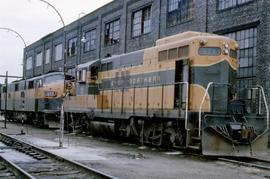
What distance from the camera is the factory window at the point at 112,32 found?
3778cm

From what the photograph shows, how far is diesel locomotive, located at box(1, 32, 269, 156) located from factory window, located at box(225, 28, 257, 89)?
3.67 meters

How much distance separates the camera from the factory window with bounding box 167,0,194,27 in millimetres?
28059

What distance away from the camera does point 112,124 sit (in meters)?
21.6

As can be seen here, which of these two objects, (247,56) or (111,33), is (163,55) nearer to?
(247,56)

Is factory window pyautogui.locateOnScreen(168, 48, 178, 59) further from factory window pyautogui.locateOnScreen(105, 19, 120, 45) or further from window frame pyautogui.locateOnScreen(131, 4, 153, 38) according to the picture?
factory window pyautogui.locateOnScreen(105, 19, 120, 45)

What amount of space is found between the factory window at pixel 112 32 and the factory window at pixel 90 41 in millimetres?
2646

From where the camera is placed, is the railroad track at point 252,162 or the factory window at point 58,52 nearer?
the railroad track at point 252,162

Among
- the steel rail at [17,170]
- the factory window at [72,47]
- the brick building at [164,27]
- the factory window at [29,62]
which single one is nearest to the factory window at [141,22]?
the brick building at [164,27]

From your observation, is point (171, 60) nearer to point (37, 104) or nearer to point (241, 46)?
point (241, 46)

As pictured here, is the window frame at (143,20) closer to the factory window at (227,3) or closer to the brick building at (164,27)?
the brick building at (164,27)

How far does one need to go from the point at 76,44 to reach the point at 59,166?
34.2 metres

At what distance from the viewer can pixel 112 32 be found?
3869cm

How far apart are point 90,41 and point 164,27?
539 inches

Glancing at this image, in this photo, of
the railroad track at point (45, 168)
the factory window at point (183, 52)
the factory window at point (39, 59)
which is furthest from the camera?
the factory window at point (39, 59)
